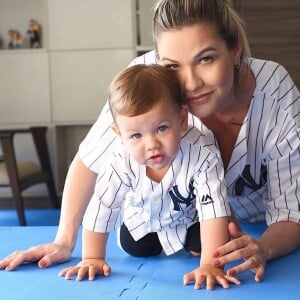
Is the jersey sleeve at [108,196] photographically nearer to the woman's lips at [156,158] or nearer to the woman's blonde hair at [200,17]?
the woman's lips at [156,158]

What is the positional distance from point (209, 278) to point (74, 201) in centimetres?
42

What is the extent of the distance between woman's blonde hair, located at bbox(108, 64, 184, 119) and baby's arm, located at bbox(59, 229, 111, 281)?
0.29 m

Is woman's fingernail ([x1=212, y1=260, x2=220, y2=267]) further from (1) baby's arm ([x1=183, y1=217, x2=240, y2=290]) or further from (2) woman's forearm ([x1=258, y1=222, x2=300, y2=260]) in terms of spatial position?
(2) woman's forearm ([x1=258, y1=222, x2=300, y2=260])

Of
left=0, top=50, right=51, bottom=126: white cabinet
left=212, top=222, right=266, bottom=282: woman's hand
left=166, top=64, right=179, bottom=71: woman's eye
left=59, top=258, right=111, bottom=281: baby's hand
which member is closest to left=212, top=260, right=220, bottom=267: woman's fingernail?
left=212, top=222, right=266, bottom=282: woman's hand

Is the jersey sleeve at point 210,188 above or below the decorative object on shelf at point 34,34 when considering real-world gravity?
below

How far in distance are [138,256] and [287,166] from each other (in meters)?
0.40

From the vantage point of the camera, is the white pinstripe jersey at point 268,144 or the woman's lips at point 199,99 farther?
the white pinstripe jersey at point 268,144

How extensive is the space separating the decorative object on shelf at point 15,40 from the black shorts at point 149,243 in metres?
2.81

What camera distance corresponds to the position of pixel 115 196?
1250mm

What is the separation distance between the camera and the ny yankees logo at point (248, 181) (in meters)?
1.40

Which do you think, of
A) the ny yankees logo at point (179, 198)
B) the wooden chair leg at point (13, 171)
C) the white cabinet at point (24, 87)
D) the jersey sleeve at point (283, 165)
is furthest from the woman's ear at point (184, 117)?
the white cabinet at point (24, 87)

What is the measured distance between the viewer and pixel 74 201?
139 centimetres

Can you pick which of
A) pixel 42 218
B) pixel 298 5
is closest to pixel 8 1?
pixel 42 218

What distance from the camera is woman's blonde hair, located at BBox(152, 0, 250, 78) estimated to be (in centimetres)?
113
